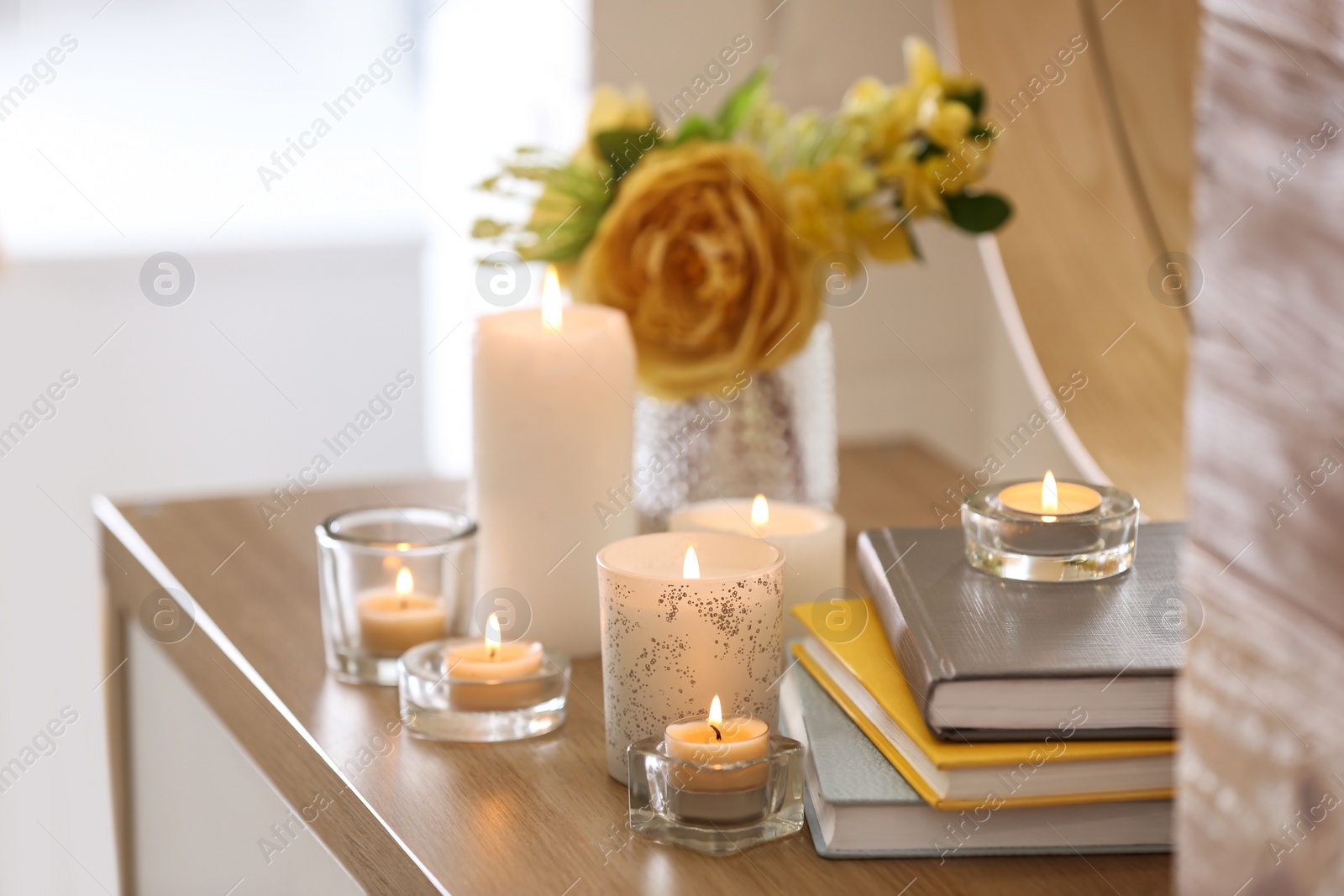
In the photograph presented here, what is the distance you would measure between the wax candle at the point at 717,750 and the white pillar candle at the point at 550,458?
0.22m

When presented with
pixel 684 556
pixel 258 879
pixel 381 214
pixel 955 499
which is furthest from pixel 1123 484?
pixel 381 214

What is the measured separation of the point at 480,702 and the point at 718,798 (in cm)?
15

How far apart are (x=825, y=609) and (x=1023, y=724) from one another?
0.54 ft

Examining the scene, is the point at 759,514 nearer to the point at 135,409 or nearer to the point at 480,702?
the point at 480,702

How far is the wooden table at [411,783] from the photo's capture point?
1.69ft

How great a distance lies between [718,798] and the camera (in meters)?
0.53

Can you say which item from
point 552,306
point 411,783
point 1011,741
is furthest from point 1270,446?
point 552,306

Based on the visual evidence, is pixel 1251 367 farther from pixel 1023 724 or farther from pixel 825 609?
pixel 825 609

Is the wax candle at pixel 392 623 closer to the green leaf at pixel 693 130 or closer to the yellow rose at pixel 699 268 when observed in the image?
the yellow rose at pixel 699 268

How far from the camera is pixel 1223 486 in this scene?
335 mm

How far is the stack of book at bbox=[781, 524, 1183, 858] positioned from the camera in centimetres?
51

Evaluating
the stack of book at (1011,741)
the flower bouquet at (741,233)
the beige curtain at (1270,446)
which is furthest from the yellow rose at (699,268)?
the beige curtain at (1270,446)

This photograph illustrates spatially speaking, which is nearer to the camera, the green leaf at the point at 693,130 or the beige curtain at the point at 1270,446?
the beige curtain at the point at 1270,446

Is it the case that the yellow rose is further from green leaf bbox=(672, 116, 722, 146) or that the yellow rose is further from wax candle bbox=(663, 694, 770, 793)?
wax candle bbox=(663, 694, 770, 793)
